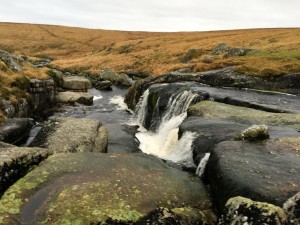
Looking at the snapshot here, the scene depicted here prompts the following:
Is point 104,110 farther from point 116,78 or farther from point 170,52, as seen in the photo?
point 170,52

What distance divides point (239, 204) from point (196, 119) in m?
12.0

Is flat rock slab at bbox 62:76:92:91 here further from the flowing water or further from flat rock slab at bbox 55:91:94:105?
flat rock slab at bbox 55:91:94:105

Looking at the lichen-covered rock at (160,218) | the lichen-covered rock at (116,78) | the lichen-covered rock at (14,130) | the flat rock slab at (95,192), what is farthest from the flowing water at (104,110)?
the lichen-covered rock at (160,218)

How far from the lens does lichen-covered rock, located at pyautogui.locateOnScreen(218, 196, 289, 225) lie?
27.1 ft

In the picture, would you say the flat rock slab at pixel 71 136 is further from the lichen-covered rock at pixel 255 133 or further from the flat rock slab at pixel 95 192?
the lichen-covered rock at pixel 255 133

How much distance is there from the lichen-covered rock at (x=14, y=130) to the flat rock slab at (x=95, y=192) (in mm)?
11551

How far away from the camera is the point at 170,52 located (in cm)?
10050

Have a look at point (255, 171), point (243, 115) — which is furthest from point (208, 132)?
point (255, 171)

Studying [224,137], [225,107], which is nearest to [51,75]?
[225,107]

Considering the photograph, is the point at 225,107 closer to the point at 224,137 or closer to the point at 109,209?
the point at 224,137

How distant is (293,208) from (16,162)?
376 inches

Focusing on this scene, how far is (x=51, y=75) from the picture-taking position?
149 feet

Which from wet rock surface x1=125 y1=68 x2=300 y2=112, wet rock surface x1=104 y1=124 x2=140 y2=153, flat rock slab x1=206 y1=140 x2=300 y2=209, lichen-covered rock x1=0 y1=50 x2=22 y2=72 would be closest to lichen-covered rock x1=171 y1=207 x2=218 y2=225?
flat rock slab x1=206 y1=140 x2=300 y2=209

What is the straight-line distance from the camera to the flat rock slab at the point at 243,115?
1953 centimetres
